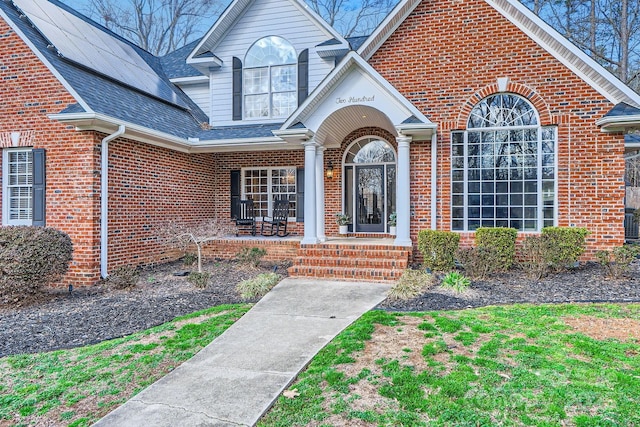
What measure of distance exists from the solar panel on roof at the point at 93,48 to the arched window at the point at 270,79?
2095 mm

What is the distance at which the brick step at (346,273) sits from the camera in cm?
798

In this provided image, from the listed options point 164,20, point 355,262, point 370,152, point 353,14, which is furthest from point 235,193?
point 164,20

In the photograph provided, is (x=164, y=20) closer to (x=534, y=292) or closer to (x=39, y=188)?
(x=39, y=188)

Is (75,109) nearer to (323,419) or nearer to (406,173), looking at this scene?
(406,173)

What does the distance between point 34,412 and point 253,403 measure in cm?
195

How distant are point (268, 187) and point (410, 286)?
22.0 ft

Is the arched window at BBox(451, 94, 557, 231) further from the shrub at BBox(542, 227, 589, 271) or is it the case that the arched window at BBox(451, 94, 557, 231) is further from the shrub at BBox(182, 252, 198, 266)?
the shrub at BBox(182, 252, 198, 266)

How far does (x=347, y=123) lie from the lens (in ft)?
33.4

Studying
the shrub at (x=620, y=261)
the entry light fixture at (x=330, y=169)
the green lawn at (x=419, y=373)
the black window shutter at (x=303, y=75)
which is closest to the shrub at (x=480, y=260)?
the shrub at (x=620, y=261)

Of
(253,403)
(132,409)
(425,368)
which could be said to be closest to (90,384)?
(132,409)

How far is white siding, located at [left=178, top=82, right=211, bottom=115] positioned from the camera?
42.9ft

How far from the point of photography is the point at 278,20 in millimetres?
11953

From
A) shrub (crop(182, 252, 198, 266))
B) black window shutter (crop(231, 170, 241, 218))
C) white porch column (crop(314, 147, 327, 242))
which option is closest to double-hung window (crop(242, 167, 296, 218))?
black window shutter (crop(231, 170, 241, 218))

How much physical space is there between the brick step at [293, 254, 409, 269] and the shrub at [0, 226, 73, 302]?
176 inches
